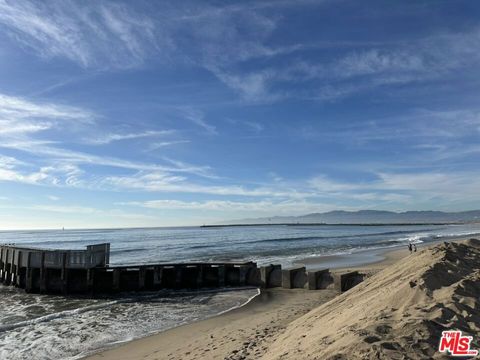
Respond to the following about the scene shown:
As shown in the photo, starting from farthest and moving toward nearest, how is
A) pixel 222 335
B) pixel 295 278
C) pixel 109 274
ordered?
pixel 109 274, pixel 295 278, pixel 222 335

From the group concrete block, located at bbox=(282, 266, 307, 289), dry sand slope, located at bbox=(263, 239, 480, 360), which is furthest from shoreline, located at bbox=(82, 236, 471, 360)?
concrete block, located at bbox=(282, 266, 307, 289)

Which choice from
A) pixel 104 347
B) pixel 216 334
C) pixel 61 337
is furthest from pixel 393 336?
pixel 61 337

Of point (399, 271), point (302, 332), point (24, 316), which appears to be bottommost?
point (24, 316)

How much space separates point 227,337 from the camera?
1070 centimetres

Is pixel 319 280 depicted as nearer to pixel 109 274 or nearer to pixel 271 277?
pixel 271 277

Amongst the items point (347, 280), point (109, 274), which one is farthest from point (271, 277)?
point (109, 274)

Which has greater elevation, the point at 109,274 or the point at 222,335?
the point at 109,274

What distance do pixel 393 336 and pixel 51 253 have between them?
Answer: 21995mm

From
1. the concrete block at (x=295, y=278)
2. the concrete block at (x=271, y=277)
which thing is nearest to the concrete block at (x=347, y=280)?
the concrete block at (x=295, y=278)

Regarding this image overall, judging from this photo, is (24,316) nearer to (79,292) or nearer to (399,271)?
(79,292)

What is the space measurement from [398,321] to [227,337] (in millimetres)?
5840

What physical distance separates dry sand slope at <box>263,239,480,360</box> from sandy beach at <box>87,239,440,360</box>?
1433mm

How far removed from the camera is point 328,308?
9.20 m

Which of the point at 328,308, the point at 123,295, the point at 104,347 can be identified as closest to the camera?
the point at 328,308
